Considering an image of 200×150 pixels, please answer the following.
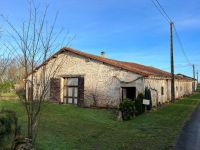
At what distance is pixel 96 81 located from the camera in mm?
23875

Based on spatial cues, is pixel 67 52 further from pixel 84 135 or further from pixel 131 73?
pixel 84 135

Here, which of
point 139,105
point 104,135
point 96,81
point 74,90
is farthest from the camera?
point 74,90

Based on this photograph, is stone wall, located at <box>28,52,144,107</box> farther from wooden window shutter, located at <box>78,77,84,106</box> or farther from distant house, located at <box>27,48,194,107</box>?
wooden window shutter, located at <box>78,77,84,106</box>

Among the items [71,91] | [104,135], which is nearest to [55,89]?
[71,91]

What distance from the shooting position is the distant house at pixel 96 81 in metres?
22.4

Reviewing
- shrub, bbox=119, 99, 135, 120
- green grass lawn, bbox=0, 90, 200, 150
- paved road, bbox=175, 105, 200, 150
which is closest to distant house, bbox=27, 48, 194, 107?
shrub, bbox=119, 99, 135, 120

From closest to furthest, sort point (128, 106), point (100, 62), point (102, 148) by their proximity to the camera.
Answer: point (102, 148), point (128, 106), point (100, 62)

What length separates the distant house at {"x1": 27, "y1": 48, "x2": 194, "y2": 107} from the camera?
73.4ft

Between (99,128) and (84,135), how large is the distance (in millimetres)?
1951

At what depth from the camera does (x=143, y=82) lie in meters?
21.8

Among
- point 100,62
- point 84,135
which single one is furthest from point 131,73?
point 84,135

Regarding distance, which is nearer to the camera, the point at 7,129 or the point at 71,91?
the point at 7,129

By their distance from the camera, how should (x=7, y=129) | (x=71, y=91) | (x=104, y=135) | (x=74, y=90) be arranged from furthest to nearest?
(x=71, y=91)
(x=74, y=90)
(x=104, y=135)
(x=7, y=129)

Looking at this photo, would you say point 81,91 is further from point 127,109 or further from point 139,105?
point 127,109
